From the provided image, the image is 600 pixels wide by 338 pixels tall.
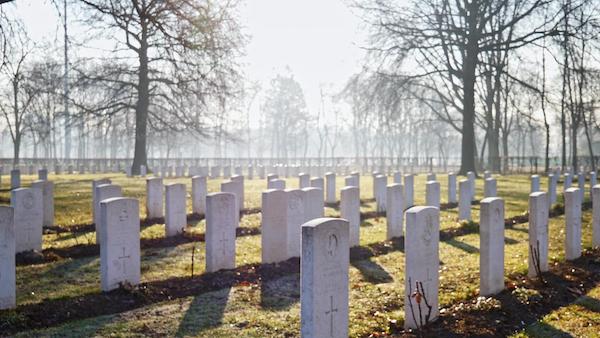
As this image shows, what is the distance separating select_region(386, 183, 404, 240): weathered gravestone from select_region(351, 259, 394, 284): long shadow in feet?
6.88

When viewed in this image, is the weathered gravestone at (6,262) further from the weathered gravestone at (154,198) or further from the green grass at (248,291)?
the weathered gravestone at (154,198)

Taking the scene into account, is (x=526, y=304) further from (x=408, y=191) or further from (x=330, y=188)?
(x=330, y=188)

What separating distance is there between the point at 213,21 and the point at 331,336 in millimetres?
10618

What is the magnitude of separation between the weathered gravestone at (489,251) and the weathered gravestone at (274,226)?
3299mm

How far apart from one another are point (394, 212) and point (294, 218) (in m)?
2.98

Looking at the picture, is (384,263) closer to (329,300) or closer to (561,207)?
(329,300)

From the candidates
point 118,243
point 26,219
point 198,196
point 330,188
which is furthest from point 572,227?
point 26,219

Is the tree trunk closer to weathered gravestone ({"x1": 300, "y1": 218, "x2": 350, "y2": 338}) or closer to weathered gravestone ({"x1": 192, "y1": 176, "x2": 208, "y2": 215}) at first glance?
weathered gravestone ({"x1": 192, "y1": 176, "x2": 208, "y2": 215})

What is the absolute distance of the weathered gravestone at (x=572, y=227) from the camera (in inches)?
410


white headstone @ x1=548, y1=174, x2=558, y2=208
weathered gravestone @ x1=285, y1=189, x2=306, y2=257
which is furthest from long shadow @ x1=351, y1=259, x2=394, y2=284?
white headstone @ x1=548, y1=174, x2=558, y2=208

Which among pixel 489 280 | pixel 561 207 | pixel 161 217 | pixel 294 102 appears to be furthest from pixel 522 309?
pixel 294 102

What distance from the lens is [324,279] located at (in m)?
5.40

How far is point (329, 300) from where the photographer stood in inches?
216

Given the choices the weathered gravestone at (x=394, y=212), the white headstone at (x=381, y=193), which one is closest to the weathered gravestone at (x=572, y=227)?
the weathered gravestone at (x=394, y=212)
